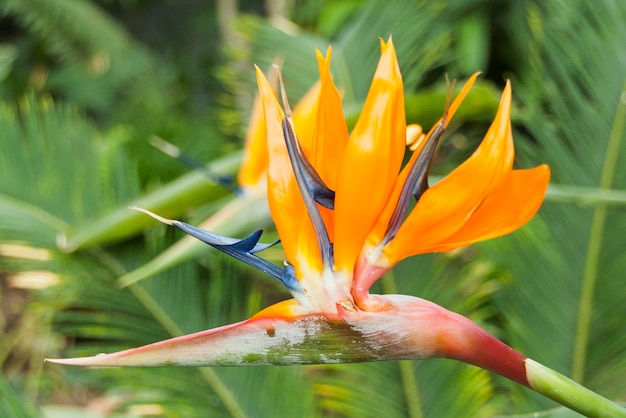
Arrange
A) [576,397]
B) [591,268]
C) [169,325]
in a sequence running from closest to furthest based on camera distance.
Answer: [576,397] → [591,268] → [169,325]

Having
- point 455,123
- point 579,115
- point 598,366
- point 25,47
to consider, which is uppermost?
point 25,47

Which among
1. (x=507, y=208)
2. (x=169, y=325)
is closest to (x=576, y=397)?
(x=507, y=208)

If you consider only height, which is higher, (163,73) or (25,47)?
(25,47)

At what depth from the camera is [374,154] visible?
12.9 inches

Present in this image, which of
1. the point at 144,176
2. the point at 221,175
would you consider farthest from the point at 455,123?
the point at 144,176

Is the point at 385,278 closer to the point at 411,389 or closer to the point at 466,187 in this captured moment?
the point at 411,389

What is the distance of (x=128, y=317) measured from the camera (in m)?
0.83

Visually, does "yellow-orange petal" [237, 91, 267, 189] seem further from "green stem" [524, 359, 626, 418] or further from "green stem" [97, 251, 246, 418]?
"green stem" [524, 359, 626, 418]

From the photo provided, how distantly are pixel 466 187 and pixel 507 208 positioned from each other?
0.03 meters

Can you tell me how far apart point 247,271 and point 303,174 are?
1.86ft

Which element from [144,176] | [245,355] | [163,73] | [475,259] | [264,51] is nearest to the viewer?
[245,355]

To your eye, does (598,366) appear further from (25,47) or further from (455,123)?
(25,47)

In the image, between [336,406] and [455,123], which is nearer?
[336,406]

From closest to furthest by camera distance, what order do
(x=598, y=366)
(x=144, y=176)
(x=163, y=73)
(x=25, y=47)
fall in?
(x=598, y=366) < (x=144, y=176) < (x=163, y=73) < (x=25, y=47)
